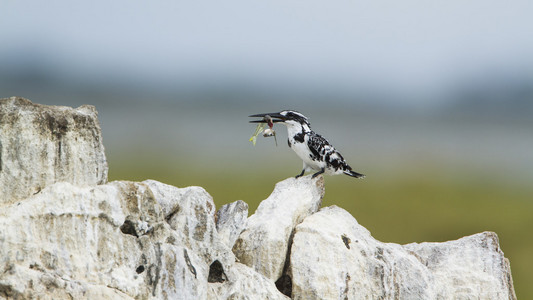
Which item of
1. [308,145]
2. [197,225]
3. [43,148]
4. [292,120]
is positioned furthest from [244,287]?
[292,120]

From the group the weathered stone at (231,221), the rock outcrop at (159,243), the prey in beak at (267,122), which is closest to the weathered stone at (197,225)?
the rock outcrop at (159,243)

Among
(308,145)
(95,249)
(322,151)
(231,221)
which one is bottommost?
(95,249)

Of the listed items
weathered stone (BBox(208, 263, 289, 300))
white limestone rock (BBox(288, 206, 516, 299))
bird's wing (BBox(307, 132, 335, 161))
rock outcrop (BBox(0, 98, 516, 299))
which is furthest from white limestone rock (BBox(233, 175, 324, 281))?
bird's wing (BBox(307, 132, 335, 161))

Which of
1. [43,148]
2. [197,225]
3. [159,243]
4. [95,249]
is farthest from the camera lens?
[197,225]

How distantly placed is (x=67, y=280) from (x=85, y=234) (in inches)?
31.0

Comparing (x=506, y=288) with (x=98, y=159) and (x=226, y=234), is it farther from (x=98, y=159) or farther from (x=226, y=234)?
Answer: (x=98, y=159)

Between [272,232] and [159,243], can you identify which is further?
[272,232]

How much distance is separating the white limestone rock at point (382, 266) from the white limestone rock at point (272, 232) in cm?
25

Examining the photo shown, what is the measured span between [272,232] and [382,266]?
7.52ft

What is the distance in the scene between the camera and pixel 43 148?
10.4 metres

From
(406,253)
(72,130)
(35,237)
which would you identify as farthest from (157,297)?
(406,253)

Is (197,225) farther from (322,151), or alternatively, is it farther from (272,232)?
(322,151)

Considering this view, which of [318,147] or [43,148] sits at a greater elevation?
[318,147]

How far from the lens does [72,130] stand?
35.2ft
